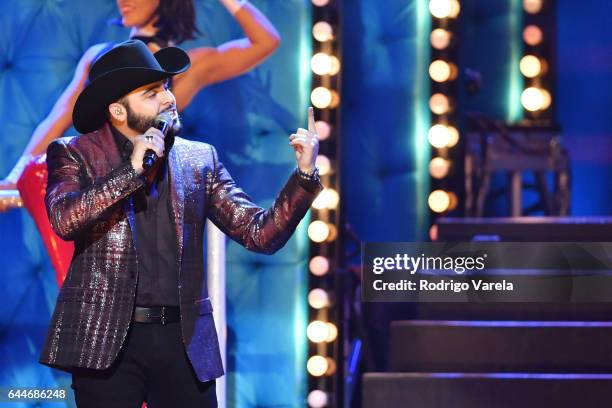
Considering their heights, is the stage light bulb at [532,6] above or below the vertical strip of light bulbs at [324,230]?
above

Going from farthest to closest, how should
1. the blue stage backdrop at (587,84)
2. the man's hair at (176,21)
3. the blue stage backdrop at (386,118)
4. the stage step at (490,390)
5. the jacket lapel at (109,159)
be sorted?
the blue stage backdrop at (587,84)
the blue stage backdrop at (386,118)
the man's hair at (176,21)
the stage step at (490,390)
the jacket lapel at (109,159)

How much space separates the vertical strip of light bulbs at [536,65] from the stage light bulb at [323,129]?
4.35 ft

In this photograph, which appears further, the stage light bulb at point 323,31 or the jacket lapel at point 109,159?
the stage light bulb at point 323,31

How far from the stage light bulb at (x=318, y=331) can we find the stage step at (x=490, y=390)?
253 mm

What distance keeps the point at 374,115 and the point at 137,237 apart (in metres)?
1.93

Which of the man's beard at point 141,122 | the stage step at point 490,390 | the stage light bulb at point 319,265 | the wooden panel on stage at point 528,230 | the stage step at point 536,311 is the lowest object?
the stage step at point 490,390

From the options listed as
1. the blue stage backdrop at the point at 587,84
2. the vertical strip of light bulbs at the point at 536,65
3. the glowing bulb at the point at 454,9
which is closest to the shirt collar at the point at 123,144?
the glowing bulb at the point at 454,9

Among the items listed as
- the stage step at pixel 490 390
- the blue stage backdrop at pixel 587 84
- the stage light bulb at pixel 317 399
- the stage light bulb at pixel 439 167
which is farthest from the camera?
the blue stage backdrop at pixel 587 84

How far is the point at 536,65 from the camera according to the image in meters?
4.40

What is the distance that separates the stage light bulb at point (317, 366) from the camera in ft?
11.2

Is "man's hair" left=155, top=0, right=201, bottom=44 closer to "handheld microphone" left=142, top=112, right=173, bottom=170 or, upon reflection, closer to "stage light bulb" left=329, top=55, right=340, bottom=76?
"stage light bulb" left=329, top=55, right=340, bottom=76

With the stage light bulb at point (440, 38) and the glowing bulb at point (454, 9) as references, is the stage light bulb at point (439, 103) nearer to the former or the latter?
the stage light bulb at point (440, 38)

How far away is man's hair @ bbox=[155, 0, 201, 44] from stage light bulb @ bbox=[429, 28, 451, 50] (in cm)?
87

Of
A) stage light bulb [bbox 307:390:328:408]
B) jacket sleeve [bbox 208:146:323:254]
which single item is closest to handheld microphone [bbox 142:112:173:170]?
jacket sleeve [bbox 208:146:323:254]
